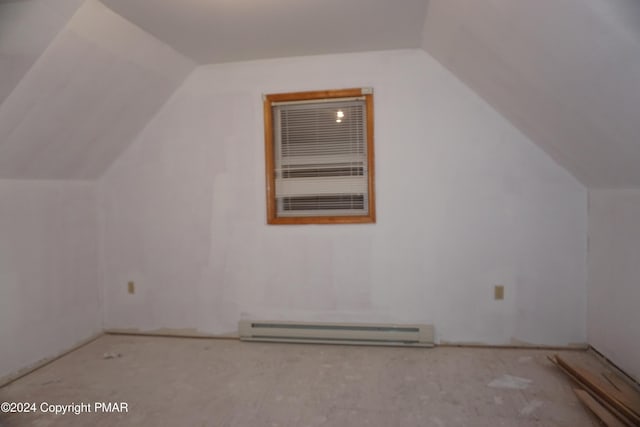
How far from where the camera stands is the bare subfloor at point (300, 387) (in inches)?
84.8

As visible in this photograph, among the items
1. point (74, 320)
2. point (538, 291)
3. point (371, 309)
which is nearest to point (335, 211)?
point (371, 309)

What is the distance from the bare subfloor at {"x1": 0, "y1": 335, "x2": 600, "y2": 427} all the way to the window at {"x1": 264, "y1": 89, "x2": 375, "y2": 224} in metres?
1.13

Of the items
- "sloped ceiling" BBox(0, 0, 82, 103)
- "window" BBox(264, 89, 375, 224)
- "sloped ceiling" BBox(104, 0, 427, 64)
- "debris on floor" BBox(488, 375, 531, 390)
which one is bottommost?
"debris on floor" BBox(488, 375, 531, 390)

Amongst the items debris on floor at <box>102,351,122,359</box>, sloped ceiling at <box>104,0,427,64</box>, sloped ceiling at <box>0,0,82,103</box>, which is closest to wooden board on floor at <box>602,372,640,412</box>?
sloped ceiling at <box>104,0,427,64</box>

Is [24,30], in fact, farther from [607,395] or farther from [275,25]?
[607,395]

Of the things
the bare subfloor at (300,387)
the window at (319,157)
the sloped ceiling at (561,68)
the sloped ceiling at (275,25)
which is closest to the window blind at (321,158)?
the window at (319,157)

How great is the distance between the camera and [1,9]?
1.97 meters

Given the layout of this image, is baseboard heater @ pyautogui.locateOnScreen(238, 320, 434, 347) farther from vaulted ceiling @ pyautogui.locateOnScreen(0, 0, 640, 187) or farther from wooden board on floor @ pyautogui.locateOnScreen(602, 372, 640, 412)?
vaulted ceiling @ pyautogui.locateOnScreen(0, 0, 640, 187)

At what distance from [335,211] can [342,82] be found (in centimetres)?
106

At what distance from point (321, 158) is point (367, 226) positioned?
2.28 ft

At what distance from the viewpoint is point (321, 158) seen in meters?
3.29

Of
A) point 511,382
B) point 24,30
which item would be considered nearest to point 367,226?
point 511,382

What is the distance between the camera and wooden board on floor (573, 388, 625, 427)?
1.99 m

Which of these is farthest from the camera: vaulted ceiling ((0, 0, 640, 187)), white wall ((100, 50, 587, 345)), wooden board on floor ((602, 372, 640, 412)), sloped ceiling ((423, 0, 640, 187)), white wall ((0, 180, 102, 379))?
white wall ((100, 50, 587, 345))
